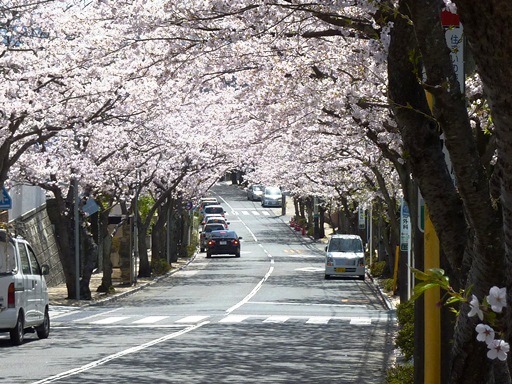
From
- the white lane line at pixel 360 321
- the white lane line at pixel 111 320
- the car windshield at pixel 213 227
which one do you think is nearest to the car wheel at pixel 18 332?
the white lane line at pixel 111 320

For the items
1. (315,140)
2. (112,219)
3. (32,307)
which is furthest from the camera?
(112,219)

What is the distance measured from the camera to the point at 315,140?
33562 millimetres

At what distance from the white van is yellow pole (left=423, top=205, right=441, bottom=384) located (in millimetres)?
11503

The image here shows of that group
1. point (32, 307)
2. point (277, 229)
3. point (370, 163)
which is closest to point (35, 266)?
point (32, 307)

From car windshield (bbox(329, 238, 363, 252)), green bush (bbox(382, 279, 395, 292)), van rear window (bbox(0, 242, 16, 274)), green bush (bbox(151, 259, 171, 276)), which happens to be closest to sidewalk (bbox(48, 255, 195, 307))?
green bush (bbox(151, 259, 171, 276))

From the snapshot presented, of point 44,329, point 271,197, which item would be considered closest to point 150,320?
point 44,329

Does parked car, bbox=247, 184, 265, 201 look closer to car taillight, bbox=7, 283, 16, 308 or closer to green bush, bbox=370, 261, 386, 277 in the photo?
green bush, bbox=370, 261, 386, 277

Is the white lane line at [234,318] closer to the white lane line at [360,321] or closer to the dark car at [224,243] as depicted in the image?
the white lane line at [360,321]

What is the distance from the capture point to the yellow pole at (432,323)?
10.0 meters

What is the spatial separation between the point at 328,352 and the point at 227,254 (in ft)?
160

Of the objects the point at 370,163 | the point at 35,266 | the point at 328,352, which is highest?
the point at 370,163

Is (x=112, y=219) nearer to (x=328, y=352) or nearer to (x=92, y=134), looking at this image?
(x=92, y=134)

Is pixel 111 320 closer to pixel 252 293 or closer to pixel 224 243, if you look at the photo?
pixel 252 293

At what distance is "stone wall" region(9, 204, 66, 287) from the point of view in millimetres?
44094
